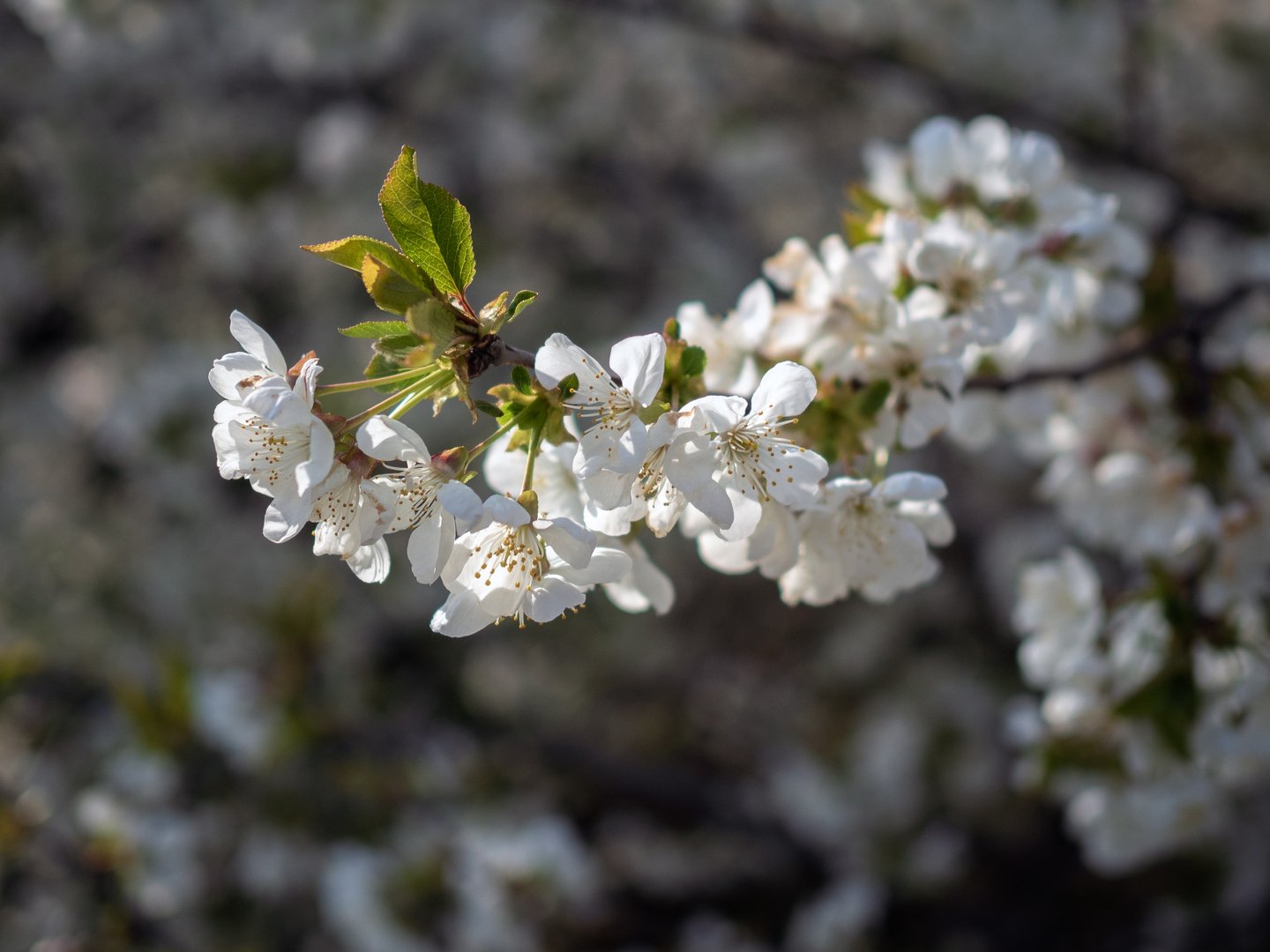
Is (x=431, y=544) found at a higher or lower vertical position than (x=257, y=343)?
lower

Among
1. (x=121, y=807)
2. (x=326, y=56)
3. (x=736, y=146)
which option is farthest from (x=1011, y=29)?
(x=121, y=807)

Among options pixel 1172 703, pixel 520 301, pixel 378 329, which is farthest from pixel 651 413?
pixel 1172 703

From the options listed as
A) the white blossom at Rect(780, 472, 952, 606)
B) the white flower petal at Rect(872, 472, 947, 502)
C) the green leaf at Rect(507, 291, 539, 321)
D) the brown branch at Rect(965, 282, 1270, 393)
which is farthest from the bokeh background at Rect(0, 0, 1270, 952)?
the green leaf at Rect(507, 291, 539, 321)

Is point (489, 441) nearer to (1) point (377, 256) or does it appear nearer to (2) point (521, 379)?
(2) point (521, 379)

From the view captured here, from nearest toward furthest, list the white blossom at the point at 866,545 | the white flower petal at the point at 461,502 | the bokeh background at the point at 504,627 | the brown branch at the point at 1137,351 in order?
the white flower petal at the point at 461,502 → the white blossom at the point at 866,545 → the brown branch at the point at 1137,351 → the bokeh background at the point at 504,627

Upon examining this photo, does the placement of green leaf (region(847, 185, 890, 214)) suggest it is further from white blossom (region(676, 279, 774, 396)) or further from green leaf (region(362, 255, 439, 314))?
green leaf (region(362, 255, 439, 314))

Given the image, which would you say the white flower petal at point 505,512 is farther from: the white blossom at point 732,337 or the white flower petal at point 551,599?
the white blossom at point 732,337

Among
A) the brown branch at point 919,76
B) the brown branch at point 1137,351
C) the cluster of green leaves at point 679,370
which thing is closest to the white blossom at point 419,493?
the cluster of green leaves at point 679,370
